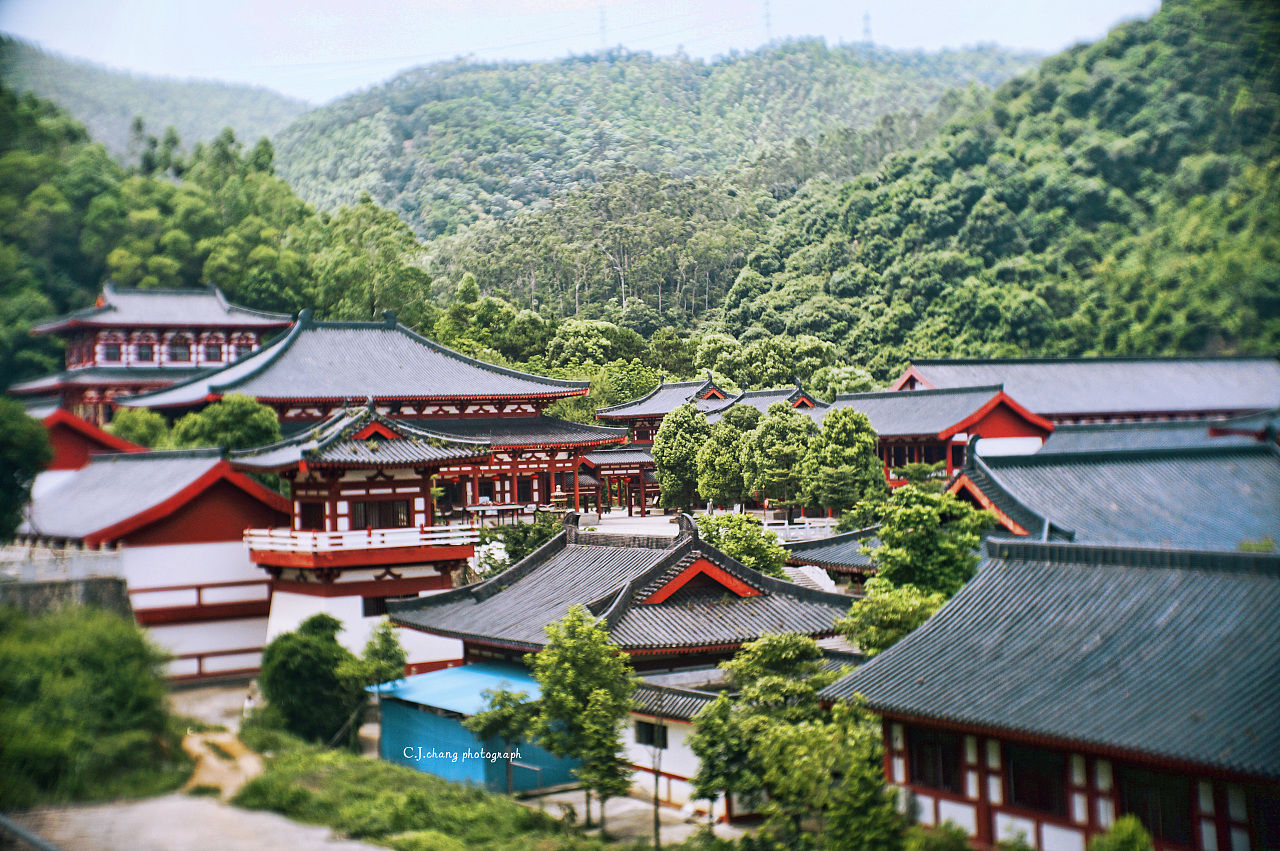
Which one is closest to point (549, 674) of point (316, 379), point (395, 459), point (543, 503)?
point (395, 459)

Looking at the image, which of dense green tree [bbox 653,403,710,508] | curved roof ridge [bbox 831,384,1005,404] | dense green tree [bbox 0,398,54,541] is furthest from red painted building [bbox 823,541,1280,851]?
dense green tree [bbox 653,403,710,508]

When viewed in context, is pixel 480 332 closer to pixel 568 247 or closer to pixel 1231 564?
pixel 568 247

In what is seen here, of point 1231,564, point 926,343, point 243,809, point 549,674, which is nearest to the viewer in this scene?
point 1231,564

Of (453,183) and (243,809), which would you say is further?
(453,183)

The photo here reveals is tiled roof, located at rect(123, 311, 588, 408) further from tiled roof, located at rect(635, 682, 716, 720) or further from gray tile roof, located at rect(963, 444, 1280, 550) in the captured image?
gray tile roof, located at rect(963, 444, 1280, 550)

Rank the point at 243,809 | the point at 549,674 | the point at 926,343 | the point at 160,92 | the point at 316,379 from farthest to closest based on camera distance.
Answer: the point at 316,379, the point at 926,343, the point at 160,92, the point at 549,674, the point at 243,809

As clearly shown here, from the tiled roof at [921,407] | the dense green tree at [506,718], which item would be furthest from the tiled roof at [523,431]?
the dense green tree at [506,718]

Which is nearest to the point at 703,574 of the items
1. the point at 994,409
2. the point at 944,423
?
the point at 994,409
